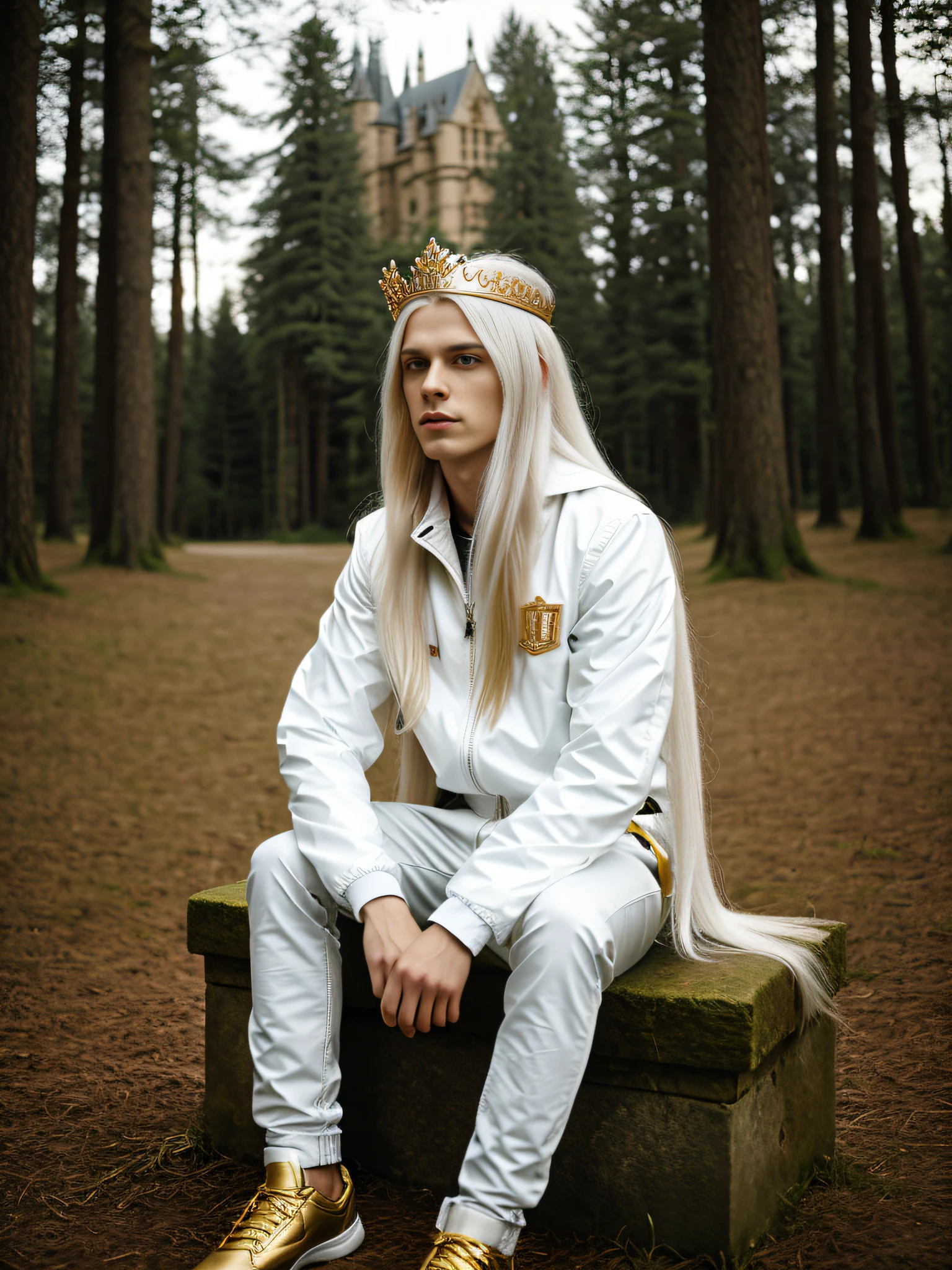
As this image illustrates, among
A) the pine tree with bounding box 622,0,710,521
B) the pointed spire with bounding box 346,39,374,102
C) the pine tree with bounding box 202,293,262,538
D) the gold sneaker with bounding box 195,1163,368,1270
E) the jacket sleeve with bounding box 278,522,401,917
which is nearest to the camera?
the gold sneaker with bounding box 195,1163,368,1270

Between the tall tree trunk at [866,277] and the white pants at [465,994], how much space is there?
730cm

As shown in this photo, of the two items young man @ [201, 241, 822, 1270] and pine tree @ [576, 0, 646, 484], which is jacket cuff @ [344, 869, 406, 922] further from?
pine tree @ [576, 0, 646, 484]

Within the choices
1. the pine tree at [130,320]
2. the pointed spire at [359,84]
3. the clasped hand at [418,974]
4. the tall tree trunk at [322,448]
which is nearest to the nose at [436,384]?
the clasped hand at [418,974]

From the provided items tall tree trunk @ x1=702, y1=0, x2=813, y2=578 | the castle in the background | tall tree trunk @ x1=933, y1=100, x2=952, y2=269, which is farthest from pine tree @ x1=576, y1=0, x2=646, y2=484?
tall tree trunk @ x1=933, y1=100, x2=952, y2=269

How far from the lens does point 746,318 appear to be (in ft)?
28.6

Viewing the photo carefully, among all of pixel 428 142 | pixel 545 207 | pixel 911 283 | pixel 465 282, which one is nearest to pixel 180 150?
pixel 911 283

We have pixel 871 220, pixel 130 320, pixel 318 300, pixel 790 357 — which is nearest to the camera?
pixel 871 220

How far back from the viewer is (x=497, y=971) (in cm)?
210

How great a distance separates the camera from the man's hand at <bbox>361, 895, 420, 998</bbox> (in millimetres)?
1907

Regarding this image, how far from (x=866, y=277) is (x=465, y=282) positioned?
29.9ft

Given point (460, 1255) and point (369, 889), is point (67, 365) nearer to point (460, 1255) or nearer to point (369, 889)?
point (369, 889)

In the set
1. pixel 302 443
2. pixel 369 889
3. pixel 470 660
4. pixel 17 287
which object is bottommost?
pixel 369 889

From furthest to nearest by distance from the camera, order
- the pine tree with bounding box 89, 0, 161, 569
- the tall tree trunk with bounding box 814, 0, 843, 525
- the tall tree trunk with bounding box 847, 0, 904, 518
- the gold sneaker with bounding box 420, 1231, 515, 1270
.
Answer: the pine tree with bounding box 89, 0, 161, 569, the tall tree trunk with bounding box 814, 0, 843, 525, the tall tree trunk with bounding box 847, 0, 904, 518, the gold sneaker with bounding box 420, 1231, 515, 1270

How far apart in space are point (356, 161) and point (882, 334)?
51.1 ft
